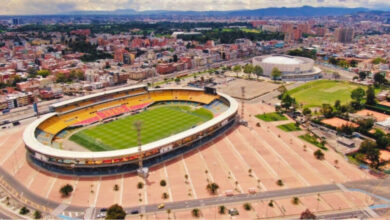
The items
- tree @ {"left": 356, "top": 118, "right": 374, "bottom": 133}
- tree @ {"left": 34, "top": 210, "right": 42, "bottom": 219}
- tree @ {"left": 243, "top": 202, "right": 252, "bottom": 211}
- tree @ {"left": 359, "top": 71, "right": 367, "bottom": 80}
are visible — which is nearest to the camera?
tree @ {"left": 34, "top": 210, "right": 42, "bottom": 219}

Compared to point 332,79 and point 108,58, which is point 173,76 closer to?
point 108,58

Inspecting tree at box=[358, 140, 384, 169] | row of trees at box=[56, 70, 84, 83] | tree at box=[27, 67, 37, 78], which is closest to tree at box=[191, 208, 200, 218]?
tree at box=[358, 140, 384, 169]

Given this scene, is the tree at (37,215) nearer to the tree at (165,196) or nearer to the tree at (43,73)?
the tree at (165,196)

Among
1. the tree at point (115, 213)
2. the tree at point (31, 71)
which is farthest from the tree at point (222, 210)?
the tree at point (31, 71)

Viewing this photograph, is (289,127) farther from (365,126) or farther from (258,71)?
(258,71)

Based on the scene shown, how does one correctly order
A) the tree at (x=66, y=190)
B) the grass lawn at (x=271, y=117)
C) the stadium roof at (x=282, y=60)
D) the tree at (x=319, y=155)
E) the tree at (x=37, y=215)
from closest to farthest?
1. the tree at (x=37, y=215)
2. the tree at (x=66, y=190)
3. the tree at (x=319, y=155)
4. the grass lawn at (x=271, y=117)
5. the stadium roof at (x=282, y=60)

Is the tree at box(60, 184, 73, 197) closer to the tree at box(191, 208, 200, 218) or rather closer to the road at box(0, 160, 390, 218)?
the road at box(0, 160, 390, 218)
